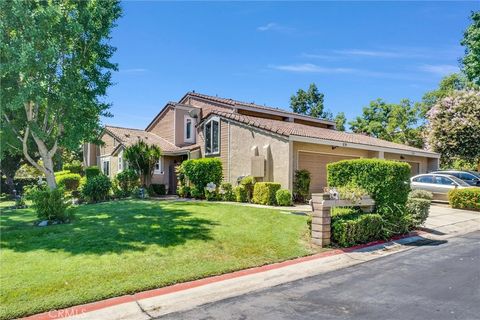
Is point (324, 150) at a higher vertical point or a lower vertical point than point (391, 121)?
lower

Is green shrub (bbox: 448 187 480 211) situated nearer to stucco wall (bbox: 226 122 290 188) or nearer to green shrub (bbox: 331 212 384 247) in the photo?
stucco wall (bbox: 226 122 290 188)

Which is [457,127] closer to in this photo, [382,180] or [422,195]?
[422,195]

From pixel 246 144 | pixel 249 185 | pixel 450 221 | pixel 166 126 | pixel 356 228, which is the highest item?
pixel 166 126

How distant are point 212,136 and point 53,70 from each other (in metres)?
10.7

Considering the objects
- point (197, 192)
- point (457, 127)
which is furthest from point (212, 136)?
point (457, 127)

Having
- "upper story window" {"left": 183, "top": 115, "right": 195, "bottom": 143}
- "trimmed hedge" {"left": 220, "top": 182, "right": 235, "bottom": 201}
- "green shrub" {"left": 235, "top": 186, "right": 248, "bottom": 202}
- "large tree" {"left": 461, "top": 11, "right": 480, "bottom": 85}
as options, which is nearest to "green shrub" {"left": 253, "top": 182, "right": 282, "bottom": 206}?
"green shrub" {"left": 235, "top": 186, "right": 248, "bottom": 202}

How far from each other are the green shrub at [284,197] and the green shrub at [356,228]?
5796mm

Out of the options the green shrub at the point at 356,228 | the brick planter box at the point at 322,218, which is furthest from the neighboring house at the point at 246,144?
the brick planter box at the point at 322,218

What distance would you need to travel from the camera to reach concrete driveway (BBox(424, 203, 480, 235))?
11.9 metres

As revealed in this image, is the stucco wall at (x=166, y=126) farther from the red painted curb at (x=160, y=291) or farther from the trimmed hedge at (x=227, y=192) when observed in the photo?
the red painted curb at (x=160, y=291)

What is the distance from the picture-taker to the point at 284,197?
15.6 meters

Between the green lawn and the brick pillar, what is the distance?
41 centimetres

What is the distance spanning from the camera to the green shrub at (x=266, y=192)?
16062mm

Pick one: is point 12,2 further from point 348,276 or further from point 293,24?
point 348,276
